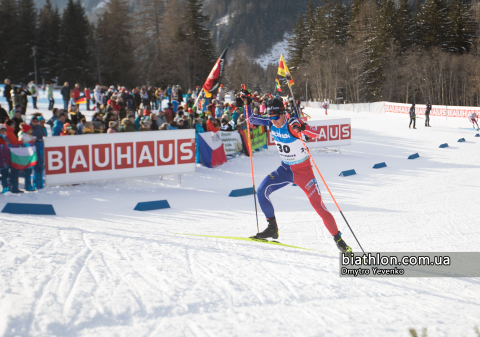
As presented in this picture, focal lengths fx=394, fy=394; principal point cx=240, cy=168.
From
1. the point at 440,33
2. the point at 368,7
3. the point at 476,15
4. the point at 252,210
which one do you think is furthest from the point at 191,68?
the point at 252,210

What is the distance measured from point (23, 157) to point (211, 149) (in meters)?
5.16

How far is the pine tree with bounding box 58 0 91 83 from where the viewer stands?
163ft

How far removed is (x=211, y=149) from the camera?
466 inches

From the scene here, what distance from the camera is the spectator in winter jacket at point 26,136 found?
8695 millimetres

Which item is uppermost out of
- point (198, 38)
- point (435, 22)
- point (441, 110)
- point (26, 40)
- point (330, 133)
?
point (435, 22)

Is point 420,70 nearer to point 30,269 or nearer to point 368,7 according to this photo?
point 368,7

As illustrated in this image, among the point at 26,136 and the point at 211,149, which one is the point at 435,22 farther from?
the point at 26,136

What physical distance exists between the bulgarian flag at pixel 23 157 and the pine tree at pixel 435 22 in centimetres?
6141

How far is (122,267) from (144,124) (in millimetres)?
6683

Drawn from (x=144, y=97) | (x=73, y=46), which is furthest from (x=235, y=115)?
(x=73, y=46)

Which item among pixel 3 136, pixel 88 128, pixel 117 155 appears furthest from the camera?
pixel 88 128

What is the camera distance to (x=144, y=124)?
34.3 ft

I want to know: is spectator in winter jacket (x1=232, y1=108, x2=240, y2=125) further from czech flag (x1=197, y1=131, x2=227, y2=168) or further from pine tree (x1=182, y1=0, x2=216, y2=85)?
pine tree (x1=182, y1=0, x2=216, y2=85)

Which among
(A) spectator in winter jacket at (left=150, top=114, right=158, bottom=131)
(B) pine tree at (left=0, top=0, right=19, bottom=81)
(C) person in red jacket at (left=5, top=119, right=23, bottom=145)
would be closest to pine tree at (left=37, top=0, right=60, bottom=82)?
(B) pine tree at (left=0, top=0, right=19, bottom=81)
